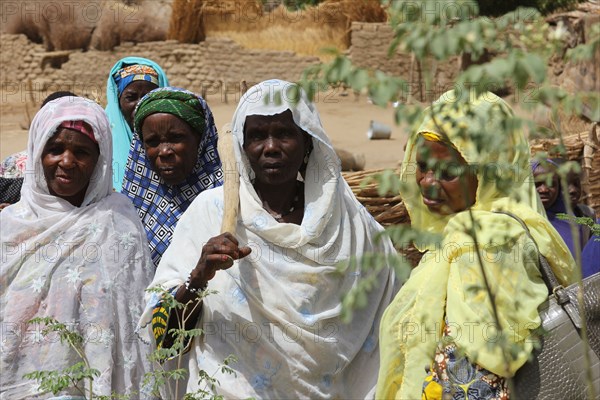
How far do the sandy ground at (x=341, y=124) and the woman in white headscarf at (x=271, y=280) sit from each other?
970 cm

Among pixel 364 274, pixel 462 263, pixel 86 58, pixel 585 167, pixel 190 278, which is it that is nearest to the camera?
pixel 462 263

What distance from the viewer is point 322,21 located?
22.5 meters

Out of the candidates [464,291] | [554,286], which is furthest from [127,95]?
[554,286]

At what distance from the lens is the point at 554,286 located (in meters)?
3.04

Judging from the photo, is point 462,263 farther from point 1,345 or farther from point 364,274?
point 1,345

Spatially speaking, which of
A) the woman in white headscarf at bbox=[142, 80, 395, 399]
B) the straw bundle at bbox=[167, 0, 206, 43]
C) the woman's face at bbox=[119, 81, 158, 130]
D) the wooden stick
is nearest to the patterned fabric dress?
the woman in white headscarf at bbox=[142, 80, 395, 399]

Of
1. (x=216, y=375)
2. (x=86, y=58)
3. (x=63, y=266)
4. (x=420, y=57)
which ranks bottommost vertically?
(x=86, y=58)

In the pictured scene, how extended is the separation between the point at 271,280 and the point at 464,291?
2.51ft

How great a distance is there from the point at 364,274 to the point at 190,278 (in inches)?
26.4

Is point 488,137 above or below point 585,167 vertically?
above

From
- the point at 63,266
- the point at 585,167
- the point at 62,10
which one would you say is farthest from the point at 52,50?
the point at 63,266

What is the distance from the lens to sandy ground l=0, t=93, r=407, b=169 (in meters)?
14.7

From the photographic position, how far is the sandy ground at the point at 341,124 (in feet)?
48.3

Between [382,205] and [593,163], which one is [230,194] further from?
[593,163]
